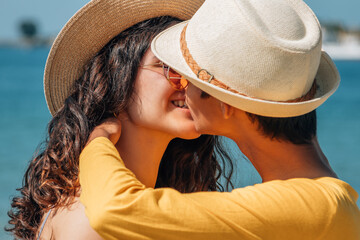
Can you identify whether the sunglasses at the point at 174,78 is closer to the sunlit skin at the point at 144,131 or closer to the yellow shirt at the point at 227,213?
the sunlit skin at the point at 144,131

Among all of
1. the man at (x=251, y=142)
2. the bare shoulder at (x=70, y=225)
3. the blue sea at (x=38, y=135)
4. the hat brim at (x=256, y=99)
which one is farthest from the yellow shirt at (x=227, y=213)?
the blue sea at (x=38, y=135)

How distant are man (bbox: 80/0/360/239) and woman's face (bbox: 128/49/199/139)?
488mm

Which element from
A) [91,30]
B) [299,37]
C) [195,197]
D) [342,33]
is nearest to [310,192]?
[195,197]

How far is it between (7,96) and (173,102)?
2572 cm

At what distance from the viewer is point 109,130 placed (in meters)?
2.66

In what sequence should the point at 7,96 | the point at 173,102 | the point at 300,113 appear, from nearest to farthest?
1. the point at 300,113
2. the point at 173,102
3. the point at 7,96

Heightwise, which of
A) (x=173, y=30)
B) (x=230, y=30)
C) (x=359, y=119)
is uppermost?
(x=230, y=30)

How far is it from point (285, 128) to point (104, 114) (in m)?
1.12

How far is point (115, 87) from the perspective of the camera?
9.21 feet

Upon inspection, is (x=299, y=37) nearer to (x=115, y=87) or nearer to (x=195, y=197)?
(x=195, y=197)

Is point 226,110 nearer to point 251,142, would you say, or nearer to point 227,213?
point 251,142

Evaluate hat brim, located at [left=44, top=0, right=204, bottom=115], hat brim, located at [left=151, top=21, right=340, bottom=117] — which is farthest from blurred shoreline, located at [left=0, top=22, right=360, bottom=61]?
hat brim, located at [left=151, top=21, right=340, bottom=117]

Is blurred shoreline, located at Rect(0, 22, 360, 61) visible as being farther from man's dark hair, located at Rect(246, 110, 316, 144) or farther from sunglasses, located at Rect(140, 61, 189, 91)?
man's dark hair, located at Rect(246, 110, 316, 144)

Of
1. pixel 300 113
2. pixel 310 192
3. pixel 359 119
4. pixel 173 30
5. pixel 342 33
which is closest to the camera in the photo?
pixel 310 192
